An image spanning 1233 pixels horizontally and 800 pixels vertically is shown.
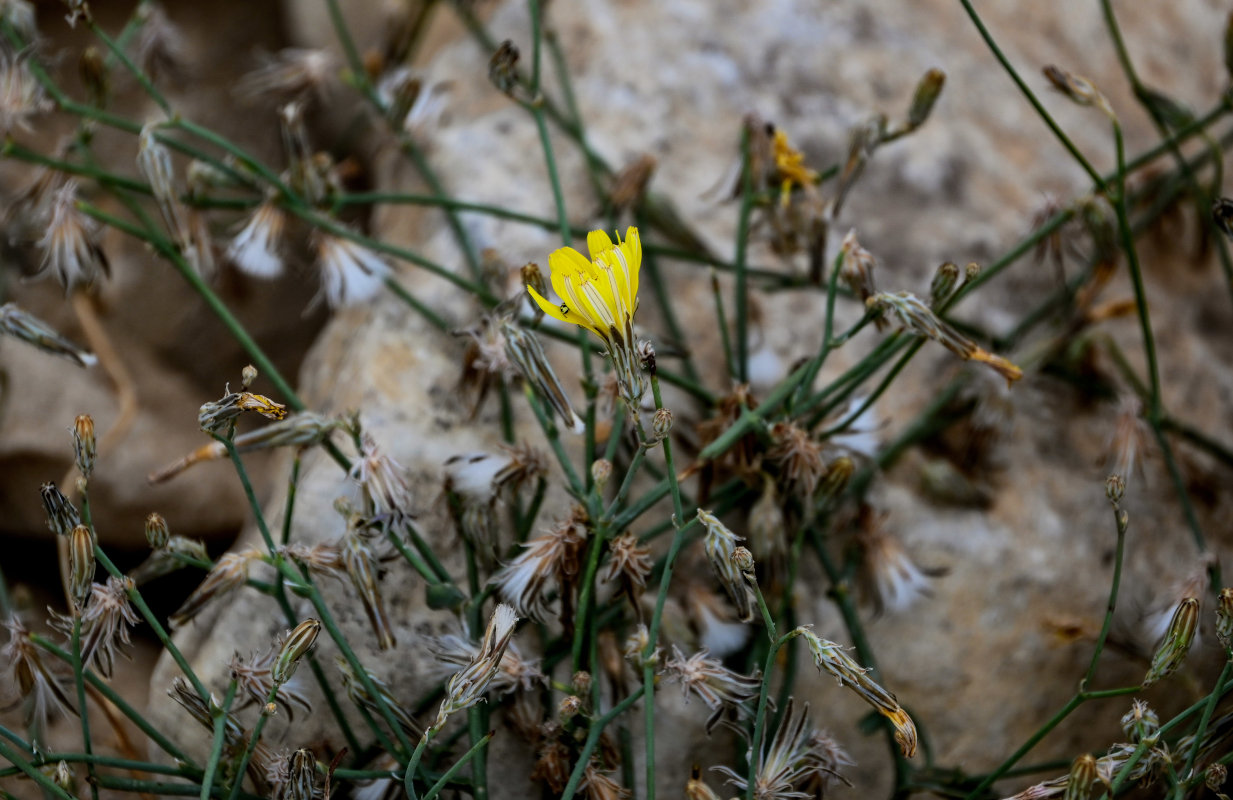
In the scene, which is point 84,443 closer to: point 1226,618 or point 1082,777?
point 1082,777

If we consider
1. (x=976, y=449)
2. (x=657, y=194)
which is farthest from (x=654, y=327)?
(x=976, y=449)

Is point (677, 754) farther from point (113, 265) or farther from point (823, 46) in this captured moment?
point (113, 265)

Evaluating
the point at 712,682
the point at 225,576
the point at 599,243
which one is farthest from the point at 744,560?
the point at 225,576

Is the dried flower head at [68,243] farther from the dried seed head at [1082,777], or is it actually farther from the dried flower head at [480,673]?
the dried seed head at [1082,777]

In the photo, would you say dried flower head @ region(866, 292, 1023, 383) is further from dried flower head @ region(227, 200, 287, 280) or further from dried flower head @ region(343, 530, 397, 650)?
dried flower head @ region(227, 200, 287, 280)

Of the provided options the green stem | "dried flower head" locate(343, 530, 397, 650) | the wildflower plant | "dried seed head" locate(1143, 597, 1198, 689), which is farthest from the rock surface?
"dried seed head" locate(1143, 597, 1198, 689)

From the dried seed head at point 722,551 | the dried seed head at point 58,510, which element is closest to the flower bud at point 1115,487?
the dried seed head at point 722,551

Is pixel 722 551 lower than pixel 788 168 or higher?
lower
